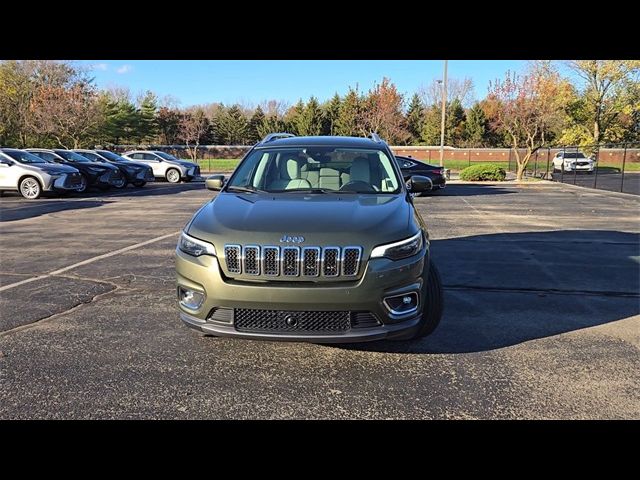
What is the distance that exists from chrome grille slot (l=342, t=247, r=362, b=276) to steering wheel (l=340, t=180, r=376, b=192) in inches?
54.4

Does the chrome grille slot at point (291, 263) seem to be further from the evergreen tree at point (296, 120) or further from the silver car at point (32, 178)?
the evergreen tree at point (296, 120)

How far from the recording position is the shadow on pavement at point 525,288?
430 centimetres

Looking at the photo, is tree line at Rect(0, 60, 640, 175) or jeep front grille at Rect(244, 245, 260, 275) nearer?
jeep front grille at Rect(244, 245, 260, 275)

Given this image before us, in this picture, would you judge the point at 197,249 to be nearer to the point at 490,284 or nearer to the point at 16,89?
the point at 490,284

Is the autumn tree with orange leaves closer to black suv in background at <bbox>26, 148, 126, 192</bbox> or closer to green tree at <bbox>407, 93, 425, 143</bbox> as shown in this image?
black suv in background at <bbox>26, 148, 126, 192</bbox>

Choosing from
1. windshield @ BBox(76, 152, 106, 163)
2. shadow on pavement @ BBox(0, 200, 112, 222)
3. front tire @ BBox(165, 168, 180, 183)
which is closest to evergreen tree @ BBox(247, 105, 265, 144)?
front tire @ BBox(165, 168, 180, 183)

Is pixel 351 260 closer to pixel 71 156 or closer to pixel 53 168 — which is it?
pixel 53 168

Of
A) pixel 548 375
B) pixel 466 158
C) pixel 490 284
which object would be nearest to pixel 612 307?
pixel 490 284

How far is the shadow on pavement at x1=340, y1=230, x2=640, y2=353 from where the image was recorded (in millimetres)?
4301

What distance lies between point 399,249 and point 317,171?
1.73 meters

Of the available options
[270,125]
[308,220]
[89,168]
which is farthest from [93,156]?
[270,125]

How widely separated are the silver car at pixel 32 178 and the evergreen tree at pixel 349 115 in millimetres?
40011

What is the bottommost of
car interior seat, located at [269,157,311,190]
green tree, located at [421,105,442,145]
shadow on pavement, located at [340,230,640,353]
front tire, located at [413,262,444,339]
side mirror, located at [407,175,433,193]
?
shadow on pavement, located at [340,230,640,353]

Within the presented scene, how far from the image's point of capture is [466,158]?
56344 millimetres
